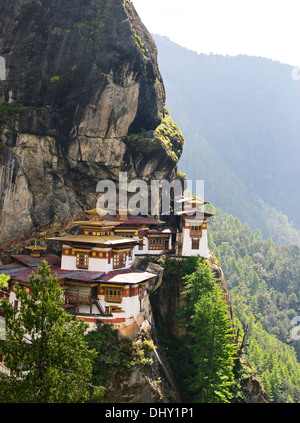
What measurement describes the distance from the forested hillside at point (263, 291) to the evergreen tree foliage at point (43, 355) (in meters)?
48.5

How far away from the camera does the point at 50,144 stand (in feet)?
124

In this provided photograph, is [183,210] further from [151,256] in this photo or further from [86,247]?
[86,247]

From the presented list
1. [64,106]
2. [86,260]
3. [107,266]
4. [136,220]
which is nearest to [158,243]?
[136,220]

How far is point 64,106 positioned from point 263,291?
7906cm

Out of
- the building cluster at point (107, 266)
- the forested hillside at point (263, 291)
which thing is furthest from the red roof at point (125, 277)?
the forested hillside at point (263, 291)

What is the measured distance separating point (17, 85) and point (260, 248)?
99931 mm

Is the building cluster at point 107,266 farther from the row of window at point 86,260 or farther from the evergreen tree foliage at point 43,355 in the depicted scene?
the evergreen tree foliage at point 43,355

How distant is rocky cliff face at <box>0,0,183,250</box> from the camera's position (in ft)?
118

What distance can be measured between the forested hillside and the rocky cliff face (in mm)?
38727

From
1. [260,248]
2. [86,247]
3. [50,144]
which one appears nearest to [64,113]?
[50,144]

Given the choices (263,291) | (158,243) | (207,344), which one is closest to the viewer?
(207,344)

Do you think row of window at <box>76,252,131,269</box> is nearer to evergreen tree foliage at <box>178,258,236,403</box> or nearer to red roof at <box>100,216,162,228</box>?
evergreen tree foliage at <box>178,258,236,403</box>

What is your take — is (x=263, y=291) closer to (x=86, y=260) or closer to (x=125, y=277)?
(x=86, y=260)

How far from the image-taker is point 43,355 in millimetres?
17172
